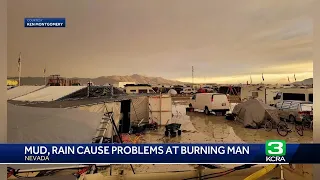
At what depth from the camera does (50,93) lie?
5.60 feet

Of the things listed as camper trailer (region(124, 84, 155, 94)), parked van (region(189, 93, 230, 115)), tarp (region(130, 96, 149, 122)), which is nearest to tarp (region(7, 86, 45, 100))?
camper trailer (region(124, 84, 155, 94))

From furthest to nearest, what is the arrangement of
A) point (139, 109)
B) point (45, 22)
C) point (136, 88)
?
point (139, 109) → point (136, 88) → point (45, 22)

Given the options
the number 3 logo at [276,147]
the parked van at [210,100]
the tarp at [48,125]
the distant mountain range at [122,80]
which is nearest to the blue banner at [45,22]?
the distant mountain range at [122,80]

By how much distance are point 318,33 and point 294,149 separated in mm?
688

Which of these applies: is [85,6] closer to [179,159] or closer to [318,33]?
[179,159]

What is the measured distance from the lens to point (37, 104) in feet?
5.49

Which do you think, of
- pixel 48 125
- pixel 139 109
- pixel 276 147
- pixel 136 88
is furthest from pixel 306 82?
pixel 48 125

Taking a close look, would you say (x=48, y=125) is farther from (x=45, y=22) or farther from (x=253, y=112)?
(x=253, y=112)

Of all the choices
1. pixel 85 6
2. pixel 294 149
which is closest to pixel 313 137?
pixel 294 149

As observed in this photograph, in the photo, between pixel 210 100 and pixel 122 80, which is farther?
pixel 210 100

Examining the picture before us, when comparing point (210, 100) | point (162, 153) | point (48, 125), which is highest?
point (210, 100)

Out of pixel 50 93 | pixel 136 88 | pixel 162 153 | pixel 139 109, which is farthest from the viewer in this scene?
pixel 139 109

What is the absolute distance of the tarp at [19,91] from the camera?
60.2 inches

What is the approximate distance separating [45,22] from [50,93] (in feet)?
1.52
